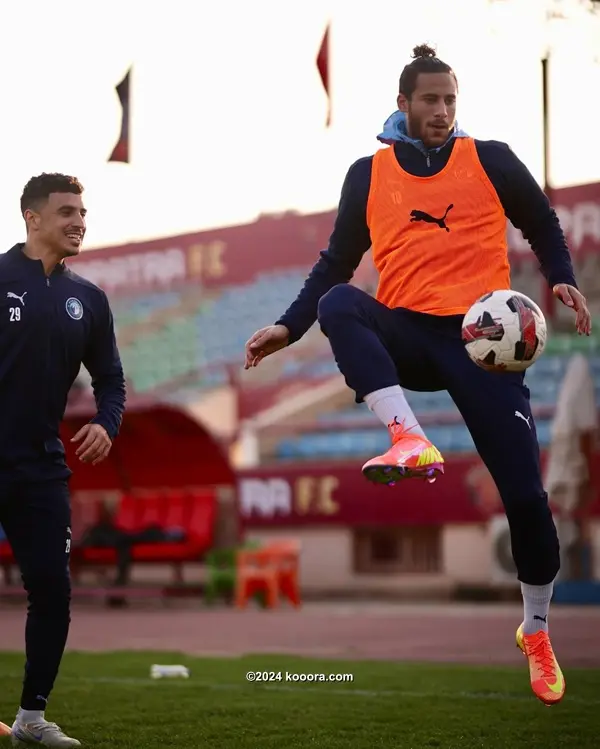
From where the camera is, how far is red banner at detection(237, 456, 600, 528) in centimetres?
2250

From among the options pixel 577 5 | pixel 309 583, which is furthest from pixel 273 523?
pixel 577 5

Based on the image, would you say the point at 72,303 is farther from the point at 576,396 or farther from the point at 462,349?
the point at 576,396

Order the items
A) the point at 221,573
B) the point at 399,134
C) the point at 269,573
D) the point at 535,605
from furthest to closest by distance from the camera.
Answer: the point at 221,573
the point at 269,573
the point at 535,605
the point at 399,134

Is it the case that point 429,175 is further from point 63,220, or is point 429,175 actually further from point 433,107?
point 63,220

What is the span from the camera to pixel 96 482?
2448 cm

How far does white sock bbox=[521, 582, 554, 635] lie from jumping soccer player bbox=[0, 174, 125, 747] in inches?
75.1

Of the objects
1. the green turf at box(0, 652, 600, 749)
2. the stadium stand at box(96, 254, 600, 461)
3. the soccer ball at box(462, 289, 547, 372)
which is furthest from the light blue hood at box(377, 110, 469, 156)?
the stadium stand at box(96, 254, 600, 461)

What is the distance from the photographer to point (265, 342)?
5.54 metres

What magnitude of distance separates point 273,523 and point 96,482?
10.4ft

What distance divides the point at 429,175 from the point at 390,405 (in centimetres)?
91

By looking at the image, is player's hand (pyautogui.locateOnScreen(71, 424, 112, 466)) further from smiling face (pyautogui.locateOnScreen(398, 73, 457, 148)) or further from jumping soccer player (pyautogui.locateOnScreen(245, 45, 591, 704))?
smiling face (pyautogui.locateOnScreen(398, 73, 457, 148))

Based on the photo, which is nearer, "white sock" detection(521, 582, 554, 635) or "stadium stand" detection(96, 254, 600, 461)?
"white sock" detection(521, 582, 554, 635)

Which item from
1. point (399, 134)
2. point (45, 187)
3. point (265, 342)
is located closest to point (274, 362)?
point (45, 187)

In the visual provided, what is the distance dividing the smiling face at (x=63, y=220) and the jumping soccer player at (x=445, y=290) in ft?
3.74
